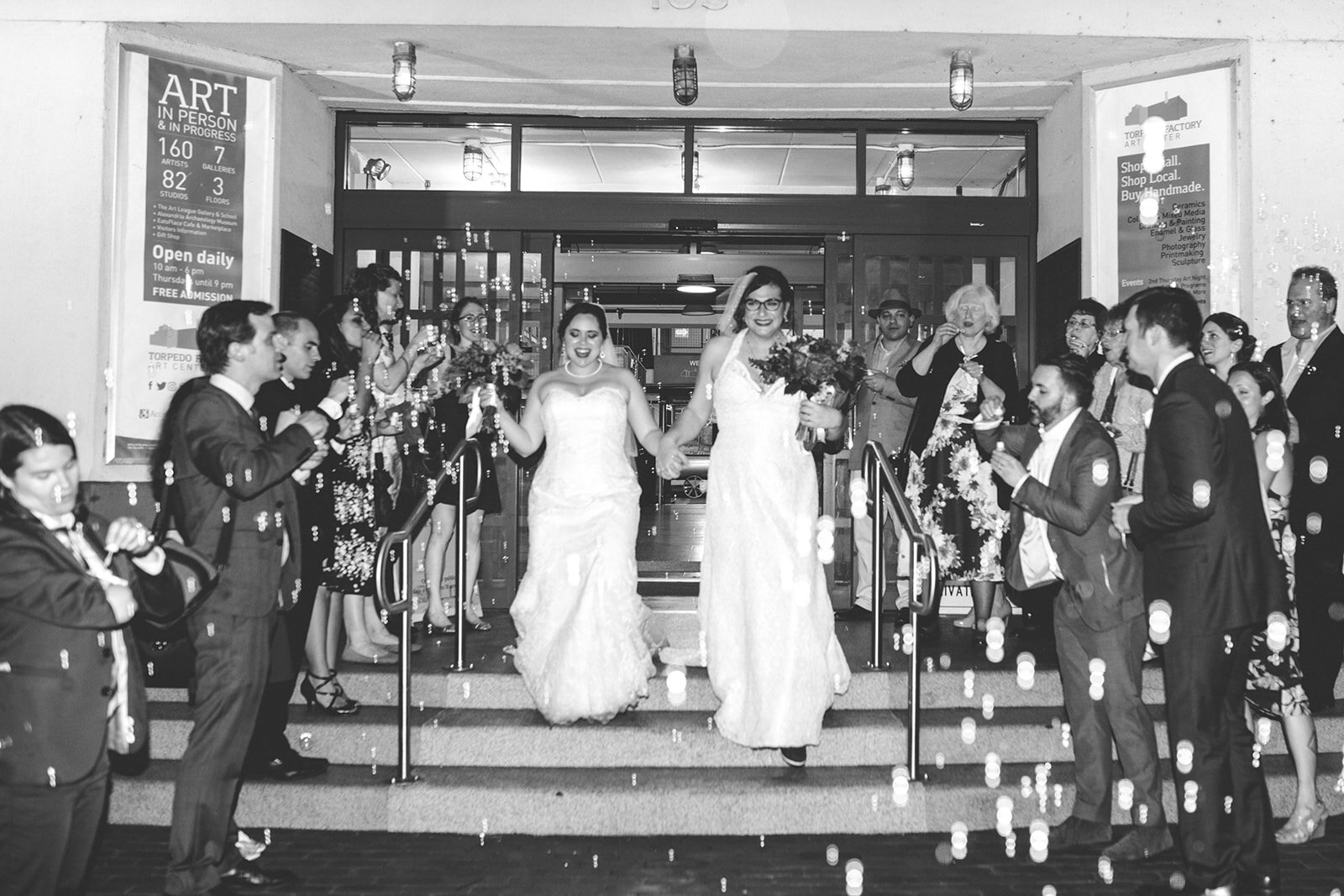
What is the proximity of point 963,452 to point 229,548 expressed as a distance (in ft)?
13.0

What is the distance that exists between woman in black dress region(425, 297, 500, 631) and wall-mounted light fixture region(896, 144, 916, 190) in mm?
3376

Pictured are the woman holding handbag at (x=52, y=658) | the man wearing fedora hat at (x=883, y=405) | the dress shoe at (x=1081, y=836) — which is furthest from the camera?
the man wearing fedora hat at (x=883, y=405)

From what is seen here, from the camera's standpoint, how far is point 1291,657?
14.7 ft

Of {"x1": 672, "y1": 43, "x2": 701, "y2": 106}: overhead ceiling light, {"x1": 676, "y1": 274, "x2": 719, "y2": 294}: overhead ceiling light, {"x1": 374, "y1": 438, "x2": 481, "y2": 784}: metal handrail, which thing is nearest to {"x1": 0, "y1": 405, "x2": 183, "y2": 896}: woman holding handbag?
{"x1": 374, "y1": 438, "x2": 481, "y2": 784}: metal handrail

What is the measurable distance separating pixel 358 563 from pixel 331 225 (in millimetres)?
3369

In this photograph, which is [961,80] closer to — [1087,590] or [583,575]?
[1087,590]

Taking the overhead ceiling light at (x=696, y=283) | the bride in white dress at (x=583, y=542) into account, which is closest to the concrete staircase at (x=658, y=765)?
the bride in white dress at (x=583, y=542)

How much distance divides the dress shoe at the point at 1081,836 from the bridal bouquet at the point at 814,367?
6.44 feet

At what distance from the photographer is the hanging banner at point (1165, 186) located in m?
6.70

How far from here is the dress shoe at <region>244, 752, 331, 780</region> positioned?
4.84m

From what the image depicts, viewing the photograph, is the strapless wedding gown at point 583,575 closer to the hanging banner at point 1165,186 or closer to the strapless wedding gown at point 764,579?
the strapless wedding gown at point 764,579

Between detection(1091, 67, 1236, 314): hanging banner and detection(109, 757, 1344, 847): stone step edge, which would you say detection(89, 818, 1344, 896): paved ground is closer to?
detection(109, 757, 1344, 847): stone step edge

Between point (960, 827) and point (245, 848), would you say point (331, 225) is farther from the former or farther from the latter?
point (960, 827)

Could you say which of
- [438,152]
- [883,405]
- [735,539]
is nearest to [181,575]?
[735,539]
